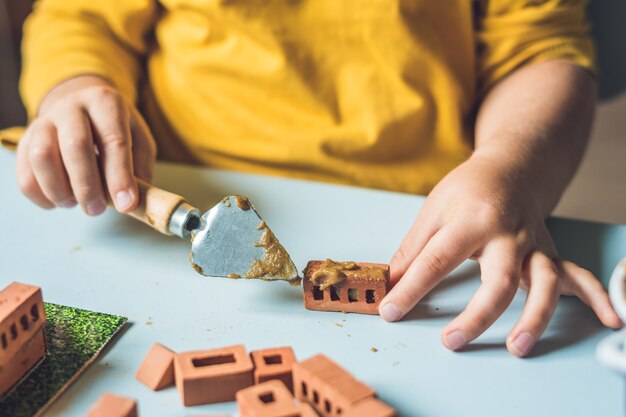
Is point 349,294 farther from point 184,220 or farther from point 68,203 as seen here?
point 68,203

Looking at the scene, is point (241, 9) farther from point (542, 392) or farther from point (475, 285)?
point (542, 392)

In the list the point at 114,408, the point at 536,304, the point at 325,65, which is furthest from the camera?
the point at 325,65

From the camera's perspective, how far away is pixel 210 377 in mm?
440

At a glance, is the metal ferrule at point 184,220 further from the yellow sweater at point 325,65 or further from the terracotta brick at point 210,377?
the yellow sweater at point 325,65

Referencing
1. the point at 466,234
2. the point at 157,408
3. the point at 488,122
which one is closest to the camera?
the point at 157,408

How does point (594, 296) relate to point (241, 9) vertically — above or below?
below

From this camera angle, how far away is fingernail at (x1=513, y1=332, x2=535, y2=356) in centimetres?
49

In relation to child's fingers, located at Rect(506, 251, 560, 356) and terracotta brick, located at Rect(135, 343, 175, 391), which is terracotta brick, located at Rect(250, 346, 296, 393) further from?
child's fingers, located at Rect(506, 251, 560, 356)

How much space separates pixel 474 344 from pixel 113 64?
0.60 meters

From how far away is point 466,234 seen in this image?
561 mm

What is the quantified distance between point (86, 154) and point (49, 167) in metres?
0.04

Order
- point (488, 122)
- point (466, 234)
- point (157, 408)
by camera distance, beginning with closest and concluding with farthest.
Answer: point (157, 408)
point (466, 234)
point (488, 122)

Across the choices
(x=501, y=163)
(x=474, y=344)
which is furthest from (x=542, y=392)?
(x=501, y=163)

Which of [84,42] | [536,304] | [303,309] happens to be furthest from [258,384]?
[84,42]
